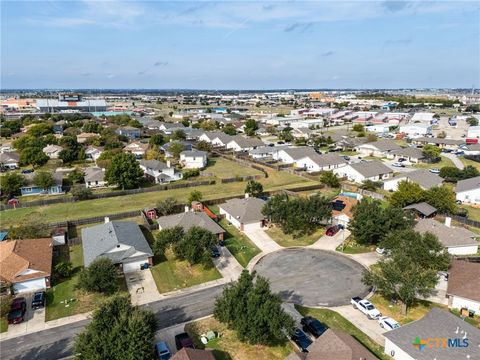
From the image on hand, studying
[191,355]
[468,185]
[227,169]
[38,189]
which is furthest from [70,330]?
[468,185]

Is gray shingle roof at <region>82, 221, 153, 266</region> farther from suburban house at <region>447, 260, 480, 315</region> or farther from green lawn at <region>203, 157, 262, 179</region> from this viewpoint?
green lawn at <region>203, 157, 262, 179</region>

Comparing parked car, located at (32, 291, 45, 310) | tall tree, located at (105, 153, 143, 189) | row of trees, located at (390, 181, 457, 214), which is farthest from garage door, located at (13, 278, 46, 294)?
row of trees, located at (390, 181, 457, 214)

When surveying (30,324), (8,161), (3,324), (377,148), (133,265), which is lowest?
(3,324)

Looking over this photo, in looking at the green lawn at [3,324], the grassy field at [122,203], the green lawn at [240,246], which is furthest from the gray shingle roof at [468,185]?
the green lawn at [3,324]

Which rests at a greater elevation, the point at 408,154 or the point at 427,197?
the point at 408,154

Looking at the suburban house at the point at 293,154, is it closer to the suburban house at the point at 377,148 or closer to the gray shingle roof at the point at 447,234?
the suburban house at the point at 377,148

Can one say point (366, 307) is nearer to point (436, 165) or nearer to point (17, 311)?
point (17, 311)
